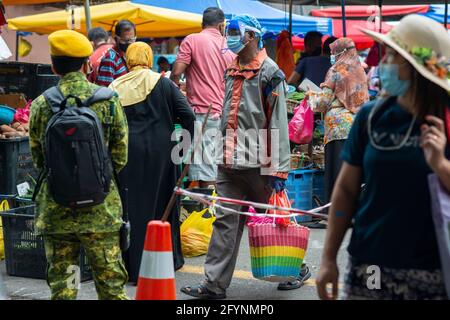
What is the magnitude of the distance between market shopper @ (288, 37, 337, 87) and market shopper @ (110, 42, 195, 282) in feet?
15.8

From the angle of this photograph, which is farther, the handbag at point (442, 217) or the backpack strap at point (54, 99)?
the backpack strap at point (54, 99)

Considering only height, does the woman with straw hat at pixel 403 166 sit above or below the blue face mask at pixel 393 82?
below

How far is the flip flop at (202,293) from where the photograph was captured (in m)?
6.19

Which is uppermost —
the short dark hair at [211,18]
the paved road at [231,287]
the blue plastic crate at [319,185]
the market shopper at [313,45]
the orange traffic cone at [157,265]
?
the short dark hair at [211,18]

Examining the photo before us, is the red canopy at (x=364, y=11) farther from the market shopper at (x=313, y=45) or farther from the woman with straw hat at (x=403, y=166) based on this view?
the woman with straw hat at (x=403, y=166)

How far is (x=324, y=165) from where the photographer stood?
9453 mm

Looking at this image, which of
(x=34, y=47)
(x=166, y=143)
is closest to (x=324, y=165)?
(x=166, y=143)

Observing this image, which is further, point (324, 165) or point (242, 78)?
point (324, 165)

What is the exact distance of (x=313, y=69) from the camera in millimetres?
11336

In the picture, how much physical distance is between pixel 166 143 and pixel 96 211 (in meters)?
2.04

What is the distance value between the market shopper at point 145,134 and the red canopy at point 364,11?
12578 mm

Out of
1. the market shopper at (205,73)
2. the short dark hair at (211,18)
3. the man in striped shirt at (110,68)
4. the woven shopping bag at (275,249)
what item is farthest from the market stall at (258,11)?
the woven shopping bag at (275,249)

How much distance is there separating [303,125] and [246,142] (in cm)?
331
